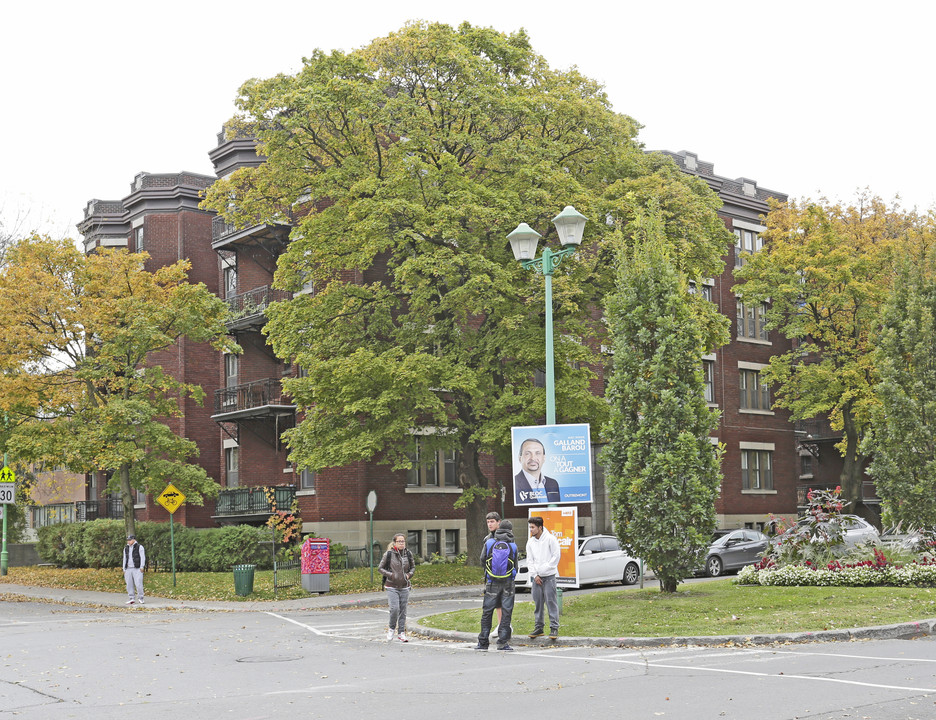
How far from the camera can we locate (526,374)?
90.1ft

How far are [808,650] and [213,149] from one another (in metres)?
34.0

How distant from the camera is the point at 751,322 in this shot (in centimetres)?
4703

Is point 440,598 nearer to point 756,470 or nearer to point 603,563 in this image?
point 603,563

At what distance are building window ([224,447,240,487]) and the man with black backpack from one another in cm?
2733

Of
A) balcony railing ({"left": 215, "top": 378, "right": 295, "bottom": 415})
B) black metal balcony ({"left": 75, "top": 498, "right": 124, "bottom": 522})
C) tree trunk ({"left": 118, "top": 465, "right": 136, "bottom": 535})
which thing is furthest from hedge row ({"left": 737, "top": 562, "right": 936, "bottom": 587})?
black metal balcony ({"left": 75, "top": 498, "right": 124, "bottom": 522})

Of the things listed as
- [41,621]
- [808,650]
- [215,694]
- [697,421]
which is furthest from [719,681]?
[41,621]

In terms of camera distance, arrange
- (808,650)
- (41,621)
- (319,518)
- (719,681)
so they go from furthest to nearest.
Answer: (319,518) < (41,621) < (808,650) < (719,681)

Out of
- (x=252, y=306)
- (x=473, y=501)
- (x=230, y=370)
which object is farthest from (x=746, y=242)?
(x=230, y=370)

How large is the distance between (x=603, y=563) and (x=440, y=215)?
36.5 ft

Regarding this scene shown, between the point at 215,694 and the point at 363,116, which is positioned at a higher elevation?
the point at 363,116

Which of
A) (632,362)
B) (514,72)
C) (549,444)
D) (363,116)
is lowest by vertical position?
(549,444)

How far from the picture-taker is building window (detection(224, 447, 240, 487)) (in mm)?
40562

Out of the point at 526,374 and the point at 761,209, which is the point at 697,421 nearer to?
the point at 526,374

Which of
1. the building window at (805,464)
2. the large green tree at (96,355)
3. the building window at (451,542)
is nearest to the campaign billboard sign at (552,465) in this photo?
the large green tree at (96,355)
